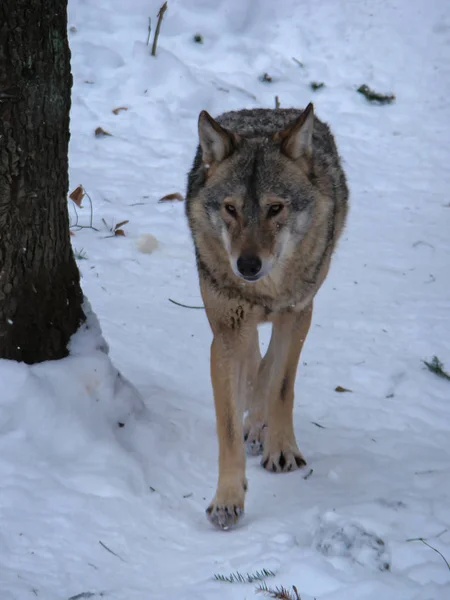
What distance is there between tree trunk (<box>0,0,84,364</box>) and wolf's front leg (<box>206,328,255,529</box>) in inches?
32.8

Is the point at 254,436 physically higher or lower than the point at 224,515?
lower

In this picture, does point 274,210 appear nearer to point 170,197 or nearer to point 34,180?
point 34,180

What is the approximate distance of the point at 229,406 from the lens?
3963 mm

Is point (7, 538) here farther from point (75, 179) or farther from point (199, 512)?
point (75, 179)

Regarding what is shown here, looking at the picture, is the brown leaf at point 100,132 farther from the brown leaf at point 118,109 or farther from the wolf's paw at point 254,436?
the wolf's paw at point 254,436

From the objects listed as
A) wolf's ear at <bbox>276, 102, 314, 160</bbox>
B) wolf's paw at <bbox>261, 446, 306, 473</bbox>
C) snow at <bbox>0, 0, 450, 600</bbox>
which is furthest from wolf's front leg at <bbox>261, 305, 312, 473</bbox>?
wolf's ear at <bbox>276, 102, 314, 160</bbox>

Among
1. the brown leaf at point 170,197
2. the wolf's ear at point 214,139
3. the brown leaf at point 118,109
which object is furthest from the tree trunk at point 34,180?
the brown leaf at point 118,109

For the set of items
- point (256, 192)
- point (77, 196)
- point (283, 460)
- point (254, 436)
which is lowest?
point (77, 196)

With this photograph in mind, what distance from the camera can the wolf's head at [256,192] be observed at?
3629 mm

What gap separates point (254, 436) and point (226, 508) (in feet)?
3.43

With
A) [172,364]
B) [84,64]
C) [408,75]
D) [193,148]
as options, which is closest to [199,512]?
[172,364]

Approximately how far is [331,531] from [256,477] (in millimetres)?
1151

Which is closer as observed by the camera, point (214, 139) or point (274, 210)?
point (274, 210)

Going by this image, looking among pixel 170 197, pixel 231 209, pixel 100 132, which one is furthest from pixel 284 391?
pixel 100 132
